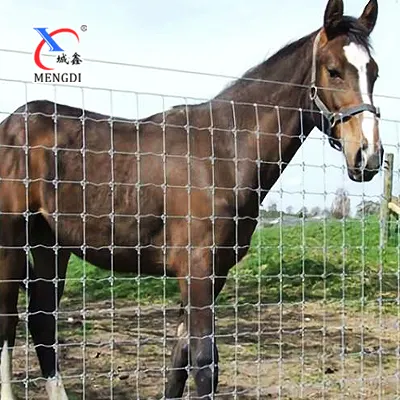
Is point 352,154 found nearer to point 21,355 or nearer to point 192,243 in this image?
point 192,243

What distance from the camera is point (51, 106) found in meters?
4.05

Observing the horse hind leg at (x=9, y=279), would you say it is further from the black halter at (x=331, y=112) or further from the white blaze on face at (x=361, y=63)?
→ the white blaze on face at (x=361, y=63)

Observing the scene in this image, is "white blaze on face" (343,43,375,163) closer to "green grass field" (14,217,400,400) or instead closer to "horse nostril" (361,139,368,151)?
"horse nostril" (361,139,368,151)

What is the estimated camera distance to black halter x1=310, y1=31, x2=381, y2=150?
138 inches

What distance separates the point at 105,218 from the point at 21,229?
48 centimetres

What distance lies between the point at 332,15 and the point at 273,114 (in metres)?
0.60

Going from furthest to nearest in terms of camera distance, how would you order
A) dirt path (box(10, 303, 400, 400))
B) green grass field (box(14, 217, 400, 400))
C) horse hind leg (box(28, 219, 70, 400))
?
dirt path (box(10, 303, 400, 400))
horse hind leg (box(28, 219, 70, 400))
green grass field (box(14, 217, 400, 400))

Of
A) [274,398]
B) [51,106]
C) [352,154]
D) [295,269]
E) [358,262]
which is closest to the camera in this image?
[352,154]

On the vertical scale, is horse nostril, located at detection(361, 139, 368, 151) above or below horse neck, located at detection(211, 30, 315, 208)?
below

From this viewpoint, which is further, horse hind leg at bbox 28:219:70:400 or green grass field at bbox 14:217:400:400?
horse hind leg at bbox 28:219:70:400

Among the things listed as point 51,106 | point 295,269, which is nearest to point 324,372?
point 51,106

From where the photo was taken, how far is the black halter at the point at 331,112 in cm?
349

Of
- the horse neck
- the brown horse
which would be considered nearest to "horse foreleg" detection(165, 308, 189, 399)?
the brown horse

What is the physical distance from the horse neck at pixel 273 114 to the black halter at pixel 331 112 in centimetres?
6
